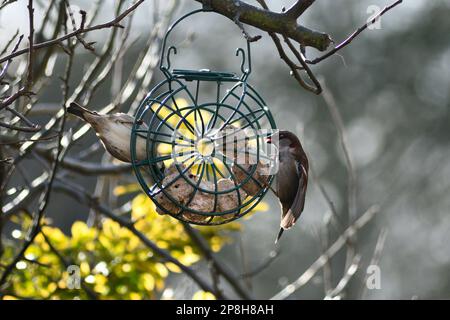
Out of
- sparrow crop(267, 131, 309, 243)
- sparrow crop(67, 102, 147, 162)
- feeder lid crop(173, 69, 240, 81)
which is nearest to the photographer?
feeder lid crop(173, 69, 240, 81)

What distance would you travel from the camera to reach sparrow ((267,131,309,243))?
354cm

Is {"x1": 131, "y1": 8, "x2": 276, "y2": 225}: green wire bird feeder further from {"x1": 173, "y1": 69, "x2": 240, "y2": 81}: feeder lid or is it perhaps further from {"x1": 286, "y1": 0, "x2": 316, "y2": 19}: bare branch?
{"x1": 286, "y1": 0, "x2": 316, "y2": 19}: bare branch

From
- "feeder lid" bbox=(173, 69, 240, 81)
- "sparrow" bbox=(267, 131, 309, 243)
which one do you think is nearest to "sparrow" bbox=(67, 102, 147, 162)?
"feeder lid" bbox=(173, 69, 240, 81)

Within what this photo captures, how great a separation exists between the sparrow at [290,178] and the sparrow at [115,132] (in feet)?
2.18

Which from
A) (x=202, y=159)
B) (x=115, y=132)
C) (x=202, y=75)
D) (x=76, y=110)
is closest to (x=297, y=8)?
(x=202, y=75)

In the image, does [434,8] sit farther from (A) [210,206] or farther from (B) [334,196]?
(A) [210,206]

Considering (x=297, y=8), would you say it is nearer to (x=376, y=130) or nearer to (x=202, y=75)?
(x=202, y=75)

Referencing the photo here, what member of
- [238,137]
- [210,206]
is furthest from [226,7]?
[210,206]

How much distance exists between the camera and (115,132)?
333 cm

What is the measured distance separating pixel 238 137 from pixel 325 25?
534 inches

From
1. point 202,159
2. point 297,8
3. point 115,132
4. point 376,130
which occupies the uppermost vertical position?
point 376,130

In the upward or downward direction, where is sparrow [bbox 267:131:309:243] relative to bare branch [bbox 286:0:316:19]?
downward

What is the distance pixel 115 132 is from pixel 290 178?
2.86 feet

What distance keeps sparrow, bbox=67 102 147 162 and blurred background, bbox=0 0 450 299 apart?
1129 cm
